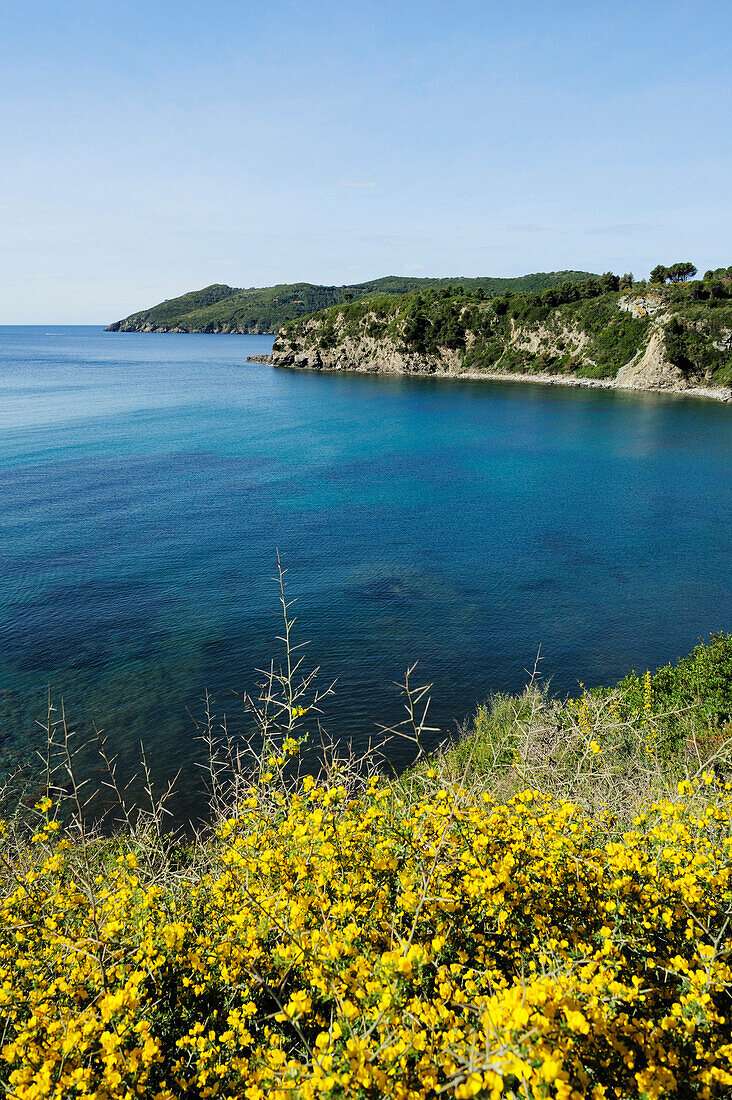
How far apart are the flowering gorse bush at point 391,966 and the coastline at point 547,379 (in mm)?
86179

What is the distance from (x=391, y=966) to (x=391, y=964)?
14mm

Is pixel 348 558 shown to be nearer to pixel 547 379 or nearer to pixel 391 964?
pixel 391 964

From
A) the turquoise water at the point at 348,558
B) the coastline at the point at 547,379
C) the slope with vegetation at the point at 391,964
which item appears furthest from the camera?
the coastline at the point at 547,379

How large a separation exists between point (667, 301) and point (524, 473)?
66.4 meters

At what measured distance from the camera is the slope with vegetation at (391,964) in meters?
3.41

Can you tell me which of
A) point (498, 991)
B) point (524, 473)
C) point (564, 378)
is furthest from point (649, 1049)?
point (564, 378)

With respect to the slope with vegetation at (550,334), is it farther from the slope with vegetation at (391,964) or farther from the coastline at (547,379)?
the slope with vegetation at (391,964)

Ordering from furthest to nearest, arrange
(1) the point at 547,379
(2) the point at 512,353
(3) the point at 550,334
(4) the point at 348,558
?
1. (2) the point at 512,353
2. (3) the point at 550,334
3. (1) the point at 547,379
4. (4) the point at 348,558

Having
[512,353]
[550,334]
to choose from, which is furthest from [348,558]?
[512,353]

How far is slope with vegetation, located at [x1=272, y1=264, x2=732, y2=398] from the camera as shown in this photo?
282ft

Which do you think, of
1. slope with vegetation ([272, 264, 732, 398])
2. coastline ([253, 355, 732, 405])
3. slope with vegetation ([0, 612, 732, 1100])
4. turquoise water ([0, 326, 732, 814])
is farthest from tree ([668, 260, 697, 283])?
slope with vegetation ([0, 612, 732, 1100])

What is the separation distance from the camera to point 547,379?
332 ft

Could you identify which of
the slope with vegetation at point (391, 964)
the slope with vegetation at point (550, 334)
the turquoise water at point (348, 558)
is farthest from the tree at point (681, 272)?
the slope with vegetation at point (391, 964)

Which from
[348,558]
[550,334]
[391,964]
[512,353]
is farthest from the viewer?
[512,353]
